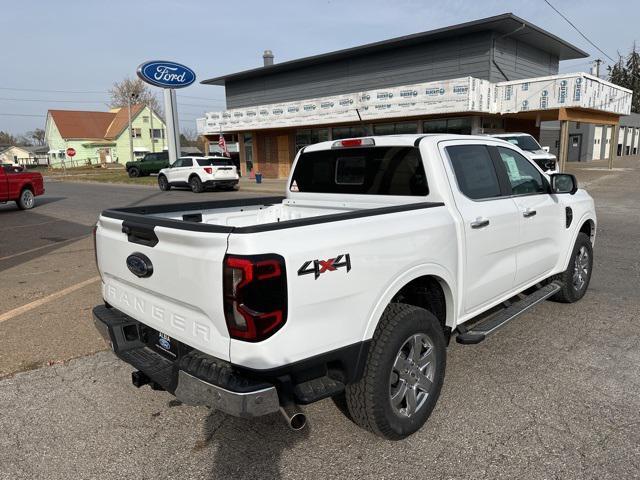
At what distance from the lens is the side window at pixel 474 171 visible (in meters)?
3.56

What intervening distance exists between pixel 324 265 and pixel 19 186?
656 inches

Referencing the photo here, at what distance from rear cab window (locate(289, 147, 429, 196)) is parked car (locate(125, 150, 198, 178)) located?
33317 millimetres

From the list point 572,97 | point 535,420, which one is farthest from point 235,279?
point 572,97

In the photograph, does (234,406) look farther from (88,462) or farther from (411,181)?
(411,181)

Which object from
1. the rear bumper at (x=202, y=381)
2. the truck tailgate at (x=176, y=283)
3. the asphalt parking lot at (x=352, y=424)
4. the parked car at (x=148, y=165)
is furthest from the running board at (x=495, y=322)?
the parked car at (x=148, y=165)

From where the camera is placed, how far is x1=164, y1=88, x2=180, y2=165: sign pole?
21.0 m

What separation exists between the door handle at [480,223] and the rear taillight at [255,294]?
172 centimetres

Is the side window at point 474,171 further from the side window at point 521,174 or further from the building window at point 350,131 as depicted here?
the building window at point 350,131

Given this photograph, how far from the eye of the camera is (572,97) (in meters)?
19.2

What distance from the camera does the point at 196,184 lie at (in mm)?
22781

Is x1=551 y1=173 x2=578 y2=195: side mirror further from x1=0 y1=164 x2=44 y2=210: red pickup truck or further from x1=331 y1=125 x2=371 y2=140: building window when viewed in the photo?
x1=331 y1=125 x2=371 y2=140: building window

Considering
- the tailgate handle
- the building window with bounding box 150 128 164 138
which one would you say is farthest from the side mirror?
the building window with bounding box 150 128 164 138

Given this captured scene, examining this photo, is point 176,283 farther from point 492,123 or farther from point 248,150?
point 248,150

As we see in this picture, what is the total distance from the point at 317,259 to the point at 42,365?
117 inches
